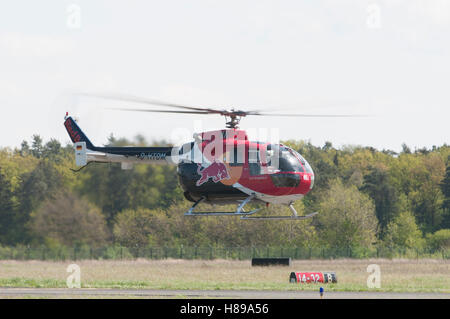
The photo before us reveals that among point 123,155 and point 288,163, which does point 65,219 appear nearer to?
point 123,155

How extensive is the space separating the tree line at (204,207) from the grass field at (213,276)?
7.46ft

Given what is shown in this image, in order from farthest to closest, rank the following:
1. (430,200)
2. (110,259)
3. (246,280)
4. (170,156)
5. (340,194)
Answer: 1. (430,200)
2. (340,194)
3. (110,259)
4. (246,280)
5. (170,156)

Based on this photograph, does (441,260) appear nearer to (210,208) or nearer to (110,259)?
(210,208)

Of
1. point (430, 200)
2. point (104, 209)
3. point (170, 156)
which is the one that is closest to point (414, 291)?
point (170, 156)

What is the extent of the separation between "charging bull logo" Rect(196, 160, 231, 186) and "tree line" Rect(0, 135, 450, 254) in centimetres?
1083

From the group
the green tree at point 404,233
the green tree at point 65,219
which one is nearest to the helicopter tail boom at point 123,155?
the green tree at point 65,219

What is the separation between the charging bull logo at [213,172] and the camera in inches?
1225

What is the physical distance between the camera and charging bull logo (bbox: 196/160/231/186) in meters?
31.1

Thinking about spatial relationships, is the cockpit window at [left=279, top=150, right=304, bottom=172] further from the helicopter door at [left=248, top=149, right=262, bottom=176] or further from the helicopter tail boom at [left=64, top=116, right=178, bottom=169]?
the helicopter tail boom at [left=64, top=116, right=178, bottom=169]

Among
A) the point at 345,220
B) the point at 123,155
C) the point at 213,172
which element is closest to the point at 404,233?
the point at 345,220

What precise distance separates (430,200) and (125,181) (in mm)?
44625

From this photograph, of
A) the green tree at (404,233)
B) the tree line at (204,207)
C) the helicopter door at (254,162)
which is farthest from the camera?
the green tree at (404,233)

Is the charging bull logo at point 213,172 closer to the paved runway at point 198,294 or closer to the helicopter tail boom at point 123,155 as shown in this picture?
the helicopter tail boom at point 123,155
